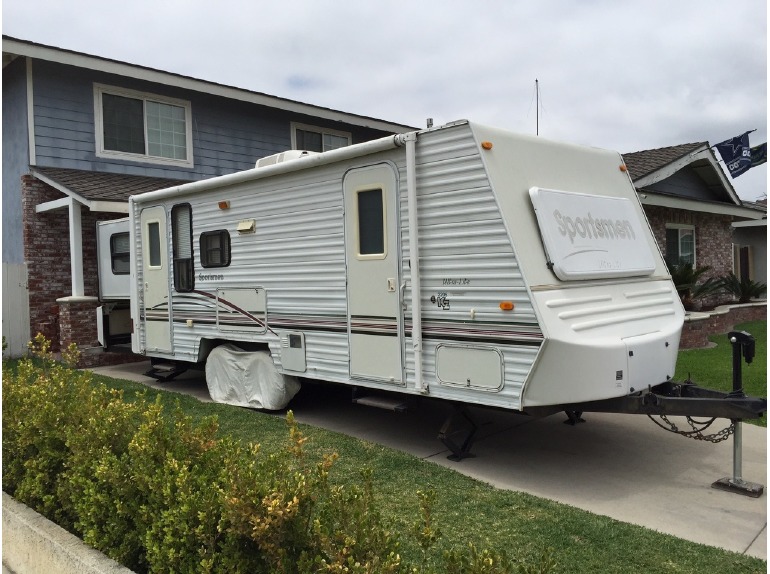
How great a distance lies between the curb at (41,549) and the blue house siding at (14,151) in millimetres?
9202

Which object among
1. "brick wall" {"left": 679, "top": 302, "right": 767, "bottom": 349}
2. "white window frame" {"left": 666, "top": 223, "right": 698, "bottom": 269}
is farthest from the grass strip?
"white window frame" {"left": 666, "top": 223, "right": 698, "bottom": 269}

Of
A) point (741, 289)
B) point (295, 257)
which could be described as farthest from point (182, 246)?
point (741, 289)

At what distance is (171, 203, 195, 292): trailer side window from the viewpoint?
8281 mm

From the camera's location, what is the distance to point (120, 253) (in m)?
10.5

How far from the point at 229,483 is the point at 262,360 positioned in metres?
4.67

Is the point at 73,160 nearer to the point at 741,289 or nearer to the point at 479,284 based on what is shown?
the point at 479,284

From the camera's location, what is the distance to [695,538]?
13.8 feet

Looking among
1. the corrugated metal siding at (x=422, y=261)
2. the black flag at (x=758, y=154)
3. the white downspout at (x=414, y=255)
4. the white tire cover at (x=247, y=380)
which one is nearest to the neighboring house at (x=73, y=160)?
the white tire cover at (x=247, y=380)

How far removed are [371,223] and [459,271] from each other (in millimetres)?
1106

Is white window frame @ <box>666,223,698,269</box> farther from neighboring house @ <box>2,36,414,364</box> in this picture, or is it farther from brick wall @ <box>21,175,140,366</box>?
brick wall @ <box>21,175,140,366</box>

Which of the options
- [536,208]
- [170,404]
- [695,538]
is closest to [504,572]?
[695,538]

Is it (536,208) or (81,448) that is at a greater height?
(536,208)

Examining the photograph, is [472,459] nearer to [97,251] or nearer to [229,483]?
[229,483]

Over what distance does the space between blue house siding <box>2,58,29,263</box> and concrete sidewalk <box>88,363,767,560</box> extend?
7.31m
